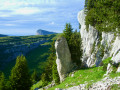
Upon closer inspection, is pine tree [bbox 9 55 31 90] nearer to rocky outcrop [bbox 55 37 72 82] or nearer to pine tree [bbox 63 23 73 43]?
rocky outcrop [bbox 55 37 72 82]

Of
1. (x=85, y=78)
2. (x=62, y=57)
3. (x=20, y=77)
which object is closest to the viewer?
A: (x=85, y=78)

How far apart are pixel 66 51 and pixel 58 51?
6.72ft

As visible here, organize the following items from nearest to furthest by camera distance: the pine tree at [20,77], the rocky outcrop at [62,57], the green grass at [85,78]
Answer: the green grass at [85,78] → the rocky outcrop at [62,57] → the pine tree at [20,77]

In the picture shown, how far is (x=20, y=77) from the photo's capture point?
34.0 metres

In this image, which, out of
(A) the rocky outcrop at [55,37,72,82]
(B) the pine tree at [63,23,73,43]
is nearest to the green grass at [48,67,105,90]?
(A) the rocky outcrop at [55,37,72,82]

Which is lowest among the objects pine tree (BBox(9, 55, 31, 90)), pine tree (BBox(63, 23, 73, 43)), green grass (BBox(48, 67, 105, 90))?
pine tree (BBox(9, 55, 31, 90))

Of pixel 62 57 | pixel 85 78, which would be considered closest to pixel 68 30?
pixel 62 57

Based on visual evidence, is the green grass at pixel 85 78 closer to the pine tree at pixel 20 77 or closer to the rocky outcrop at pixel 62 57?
the rocky outcrop at pixel 62 57

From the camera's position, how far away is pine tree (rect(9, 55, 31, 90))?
1319 inches

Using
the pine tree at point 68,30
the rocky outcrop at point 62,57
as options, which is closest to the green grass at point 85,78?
the rocky outcrop at point 62,57

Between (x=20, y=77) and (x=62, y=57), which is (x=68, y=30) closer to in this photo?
(x=62, y=57)

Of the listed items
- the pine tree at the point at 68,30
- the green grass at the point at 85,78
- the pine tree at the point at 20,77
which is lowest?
the pine tree at the point at 20,77

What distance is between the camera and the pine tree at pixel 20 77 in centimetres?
3350

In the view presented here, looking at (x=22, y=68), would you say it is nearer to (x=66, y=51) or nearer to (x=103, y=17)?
(x=66, y=51)
